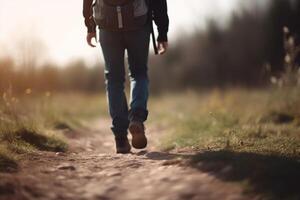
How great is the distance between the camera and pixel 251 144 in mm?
4402

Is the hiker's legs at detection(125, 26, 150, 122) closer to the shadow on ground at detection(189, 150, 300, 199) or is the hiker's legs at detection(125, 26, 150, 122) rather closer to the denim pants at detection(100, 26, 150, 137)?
the denim pants at detection(100, 26, 150, 137)

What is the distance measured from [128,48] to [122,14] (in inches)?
10.3

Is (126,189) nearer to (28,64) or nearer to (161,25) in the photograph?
(161,25)

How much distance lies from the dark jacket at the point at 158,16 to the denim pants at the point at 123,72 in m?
0.14

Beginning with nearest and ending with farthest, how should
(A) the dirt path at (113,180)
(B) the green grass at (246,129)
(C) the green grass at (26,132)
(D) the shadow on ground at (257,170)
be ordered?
(D) the shadow on ground at (257,170) → (A) the dirt path at (113,180) → (C) the green grass at (26,132) → (B) the green grass at (246,129)

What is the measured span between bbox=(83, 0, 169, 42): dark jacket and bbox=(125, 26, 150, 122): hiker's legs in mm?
135

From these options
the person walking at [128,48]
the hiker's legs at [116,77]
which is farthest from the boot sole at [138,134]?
the hiker's legs at [116,77]

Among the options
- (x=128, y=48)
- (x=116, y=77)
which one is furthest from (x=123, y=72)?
(x=128, y=48)

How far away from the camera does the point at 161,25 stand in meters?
4.50

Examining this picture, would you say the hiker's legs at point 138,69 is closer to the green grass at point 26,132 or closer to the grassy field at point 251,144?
the grassy field at point 251,144

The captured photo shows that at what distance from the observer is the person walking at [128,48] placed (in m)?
4.29

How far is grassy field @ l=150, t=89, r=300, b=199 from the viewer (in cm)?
304

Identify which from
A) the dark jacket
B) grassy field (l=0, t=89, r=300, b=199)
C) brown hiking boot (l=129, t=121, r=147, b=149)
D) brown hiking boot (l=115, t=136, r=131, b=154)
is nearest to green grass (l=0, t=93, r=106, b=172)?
grassy field (l=0, t=89, r=300, b=199)

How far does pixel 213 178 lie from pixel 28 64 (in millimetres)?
5584
